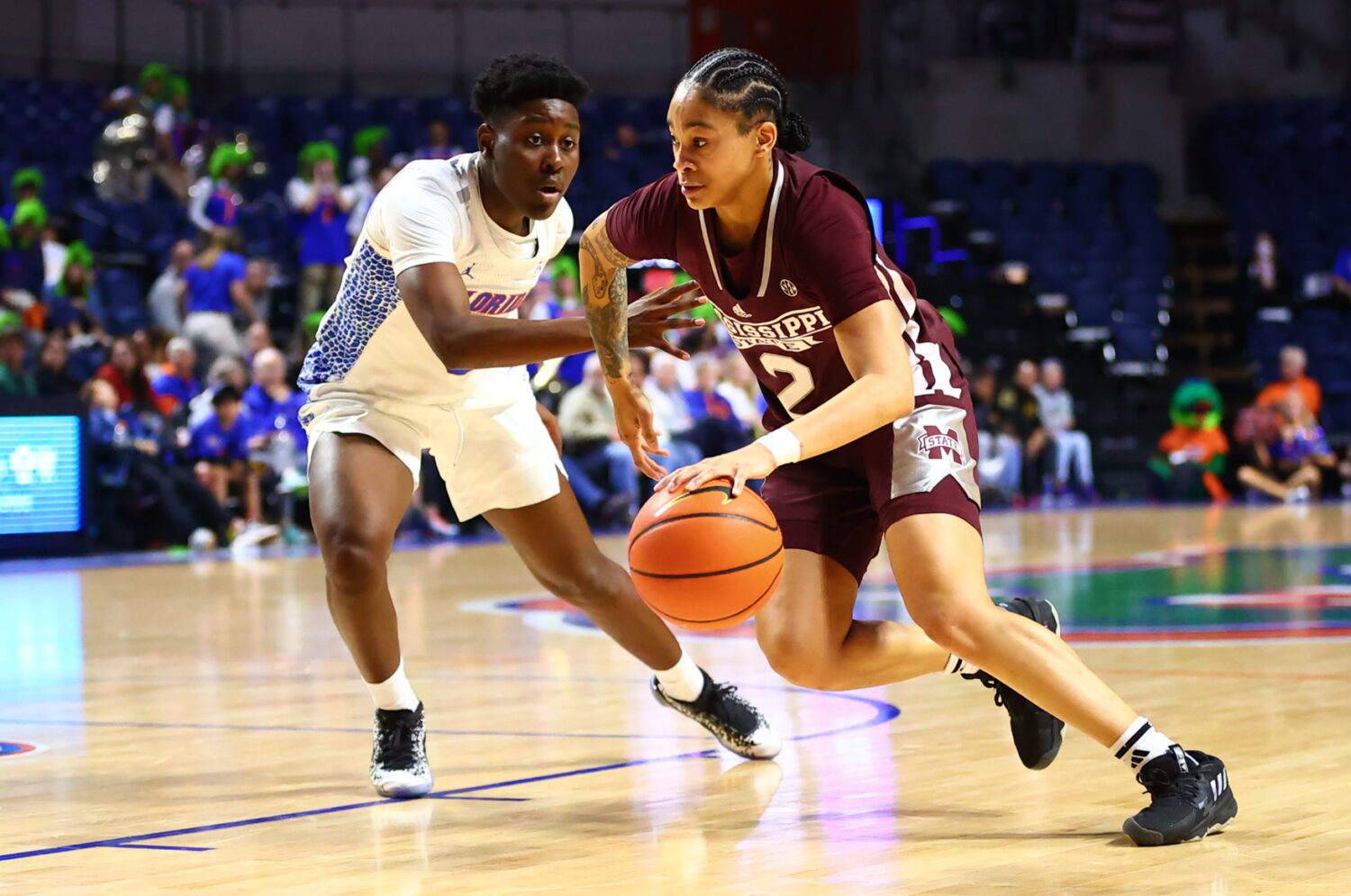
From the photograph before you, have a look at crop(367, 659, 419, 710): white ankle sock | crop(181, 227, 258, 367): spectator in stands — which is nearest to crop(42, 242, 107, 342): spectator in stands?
crop(181, 227, 258, 367): spectator in stands

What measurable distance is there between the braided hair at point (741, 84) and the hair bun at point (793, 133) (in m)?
0.10

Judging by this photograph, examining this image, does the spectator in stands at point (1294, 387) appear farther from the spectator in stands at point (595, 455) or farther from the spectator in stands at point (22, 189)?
the spectator in stands at point (22, 189)

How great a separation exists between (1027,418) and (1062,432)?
1.61ft

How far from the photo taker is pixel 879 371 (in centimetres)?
379

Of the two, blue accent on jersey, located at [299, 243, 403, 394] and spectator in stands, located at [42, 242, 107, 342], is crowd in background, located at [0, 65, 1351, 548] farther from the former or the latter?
blue accent on jersey, located at [299, 243, 403, 394]

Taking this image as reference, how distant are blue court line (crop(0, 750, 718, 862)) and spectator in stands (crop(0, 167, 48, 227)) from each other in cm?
1158

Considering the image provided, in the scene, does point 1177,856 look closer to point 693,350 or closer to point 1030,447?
point 693,350

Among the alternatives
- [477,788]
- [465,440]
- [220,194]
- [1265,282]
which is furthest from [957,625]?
[1265,282]

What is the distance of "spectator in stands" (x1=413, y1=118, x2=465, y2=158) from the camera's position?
17234mm

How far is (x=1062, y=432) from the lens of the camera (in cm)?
1891

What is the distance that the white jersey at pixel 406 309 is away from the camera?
4758 millimetres

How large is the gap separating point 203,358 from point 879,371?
11258 millimetres

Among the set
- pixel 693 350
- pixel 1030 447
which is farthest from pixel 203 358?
pixel 1030 447

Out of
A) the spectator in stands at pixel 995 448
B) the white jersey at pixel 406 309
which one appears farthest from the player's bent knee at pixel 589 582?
the spectator in stands at pixel 995 448
